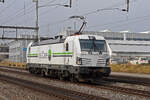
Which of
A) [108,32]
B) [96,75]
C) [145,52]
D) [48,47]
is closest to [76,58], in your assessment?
[96,75]

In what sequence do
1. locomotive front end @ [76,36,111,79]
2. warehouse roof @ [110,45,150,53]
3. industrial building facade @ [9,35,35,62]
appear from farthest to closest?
warehouse roof @ [110,45,150,53], industrial building facade @ [9,35,35,62], locomotive front end @ [76,36,111,79]

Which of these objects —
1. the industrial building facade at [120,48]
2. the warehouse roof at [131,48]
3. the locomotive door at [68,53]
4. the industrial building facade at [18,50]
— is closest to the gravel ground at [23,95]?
the locomotive door at [68,53]

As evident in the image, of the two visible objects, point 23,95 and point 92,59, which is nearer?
point 23,95

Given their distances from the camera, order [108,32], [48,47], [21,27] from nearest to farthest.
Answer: [48,47], [21,27], [108,32]

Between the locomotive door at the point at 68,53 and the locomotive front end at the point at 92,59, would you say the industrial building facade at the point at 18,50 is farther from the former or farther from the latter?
the locomotive front end at the point at 92,59

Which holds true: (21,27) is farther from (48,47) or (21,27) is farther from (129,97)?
(129,97)

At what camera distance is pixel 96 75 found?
19812mm

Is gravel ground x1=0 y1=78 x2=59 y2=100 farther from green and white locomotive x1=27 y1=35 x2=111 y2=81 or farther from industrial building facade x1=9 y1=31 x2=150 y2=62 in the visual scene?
industrial building facade x1=9 y1=31 x2=150 y2=62

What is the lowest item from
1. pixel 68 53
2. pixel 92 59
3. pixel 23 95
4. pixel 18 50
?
pixel 23 95

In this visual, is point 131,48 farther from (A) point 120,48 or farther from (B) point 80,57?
(B) point 80,57

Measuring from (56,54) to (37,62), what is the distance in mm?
5053

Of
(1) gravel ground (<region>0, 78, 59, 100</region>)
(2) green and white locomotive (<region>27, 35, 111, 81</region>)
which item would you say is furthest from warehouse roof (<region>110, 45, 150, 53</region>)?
(1) gravel ground (<region>0, 78, 59, 100</region>)

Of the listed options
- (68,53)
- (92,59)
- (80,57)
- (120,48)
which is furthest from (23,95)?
(120,48)

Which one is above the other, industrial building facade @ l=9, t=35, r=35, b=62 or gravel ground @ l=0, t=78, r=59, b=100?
industrial building facade @ l=9, t=35, r=35, b=62
